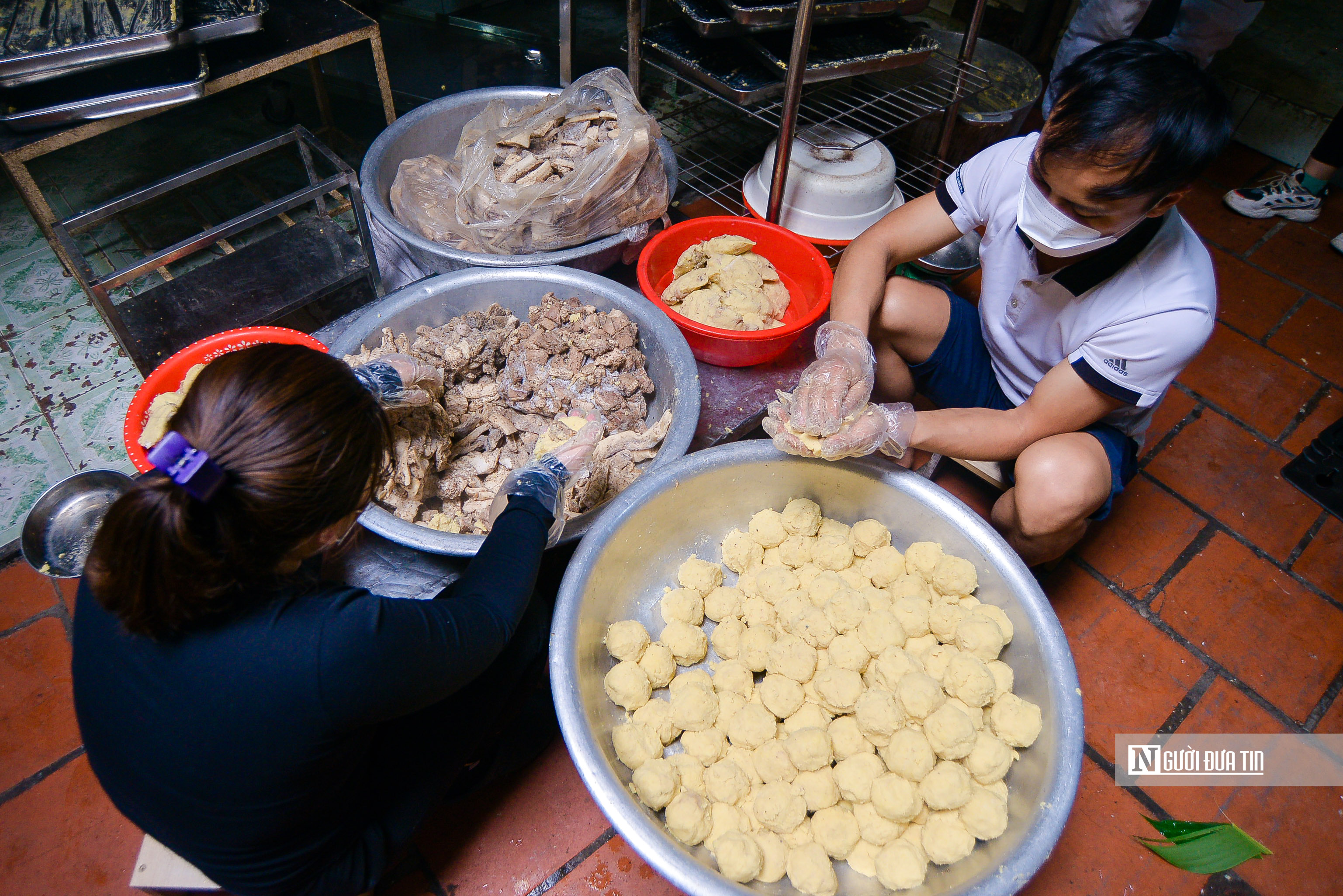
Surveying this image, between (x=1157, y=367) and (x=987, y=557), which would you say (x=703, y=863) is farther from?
(x=1157, y=367)

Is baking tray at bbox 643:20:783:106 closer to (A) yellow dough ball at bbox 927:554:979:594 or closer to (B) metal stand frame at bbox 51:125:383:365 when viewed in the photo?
(B) metal stand frame at bbox 51:125:383:365

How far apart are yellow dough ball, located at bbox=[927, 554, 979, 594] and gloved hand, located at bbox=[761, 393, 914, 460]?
0.27 m

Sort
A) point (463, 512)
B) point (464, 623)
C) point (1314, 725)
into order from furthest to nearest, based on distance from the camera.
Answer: point (1314, 725) → point (463, 512) → point (464, 623)

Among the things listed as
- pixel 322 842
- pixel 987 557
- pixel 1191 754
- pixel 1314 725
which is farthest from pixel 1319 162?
pixel 322 842

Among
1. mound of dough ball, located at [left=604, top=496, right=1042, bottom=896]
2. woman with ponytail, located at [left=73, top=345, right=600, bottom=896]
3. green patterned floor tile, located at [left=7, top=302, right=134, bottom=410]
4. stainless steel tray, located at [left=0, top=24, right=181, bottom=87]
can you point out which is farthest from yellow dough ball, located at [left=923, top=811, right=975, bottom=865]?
green patterned floor tile, located at [left=7, top=302, right=134, bottom=410]

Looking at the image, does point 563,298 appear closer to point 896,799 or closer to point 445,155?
point 445,155

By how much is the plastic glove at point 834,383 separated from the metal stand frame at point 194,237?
5.01 ft

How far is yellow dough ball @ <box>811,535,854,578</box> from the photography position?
5.39ft

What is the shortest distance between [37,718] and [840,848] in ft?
6.64

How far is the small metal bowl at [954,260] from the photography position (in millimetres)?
2814

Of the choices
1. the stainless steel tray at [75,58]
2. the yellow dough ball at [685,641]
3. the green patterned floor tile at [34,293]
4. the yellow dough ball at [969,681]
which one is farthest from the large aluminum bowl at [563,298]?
the green patterned floor tile at [34,293]

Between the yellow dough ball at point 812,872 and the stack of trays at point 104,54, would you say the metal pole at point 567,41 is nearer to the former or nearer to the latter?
the stack of trays at point 104,54

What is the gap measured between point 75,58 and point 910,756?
2662 millimetres

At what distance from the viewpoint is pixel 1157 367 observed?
1499mm
